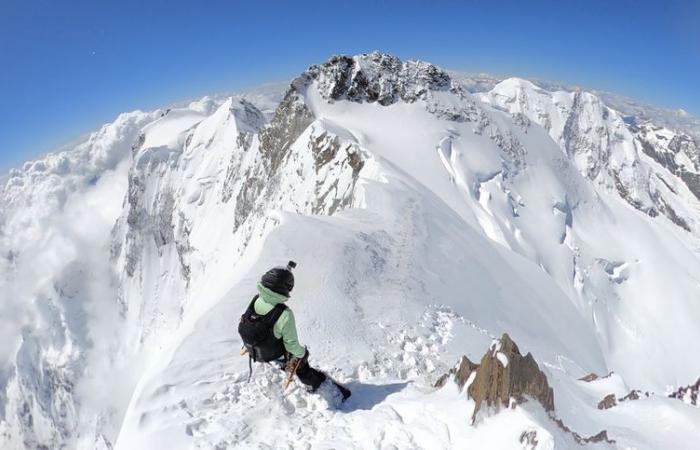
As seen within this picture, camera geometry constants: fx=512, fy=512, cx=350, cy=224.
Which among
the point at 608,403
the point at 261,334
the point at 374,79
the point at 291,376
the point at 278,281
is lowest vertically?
the point at 608,403

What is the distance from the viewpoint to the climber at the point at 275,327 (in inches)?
300

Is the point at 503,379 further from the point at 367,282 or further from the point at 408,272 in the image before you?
the point at 408,272

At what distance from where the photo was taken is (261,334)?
7.71 m

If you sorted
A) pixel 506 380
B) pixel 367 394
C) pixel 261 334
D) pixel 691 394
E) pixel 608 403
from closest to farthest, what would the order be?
pixel 506 380 → pixel 261 334 → pixel 367 394 → pixel 691 394 → pixel 608 403

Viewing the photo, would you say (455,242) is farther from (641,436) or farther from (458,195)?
(458,195)

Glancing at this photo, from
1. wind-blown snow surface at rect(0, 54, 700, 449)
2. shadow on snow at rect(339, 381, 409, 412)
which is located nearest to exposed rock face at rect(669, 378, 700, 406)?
wind-blown snow surface at rect(0, 54, 700, 449)

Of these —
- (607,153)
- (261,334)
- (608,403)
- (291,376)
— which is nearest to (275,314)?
(261,334)

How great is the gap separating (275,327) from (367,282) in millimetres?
6540

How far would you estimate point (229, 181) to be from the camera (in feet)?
241

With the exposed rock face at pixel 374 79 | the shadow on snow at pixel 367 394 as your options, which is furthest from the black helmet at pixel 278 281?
the exposed rock face at pixel 374 79

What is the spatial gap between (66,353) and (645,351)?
397ft

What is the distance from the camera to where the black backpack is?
302 inches

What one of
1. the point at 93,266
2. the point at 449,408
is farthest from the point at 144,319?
the point at 449,408

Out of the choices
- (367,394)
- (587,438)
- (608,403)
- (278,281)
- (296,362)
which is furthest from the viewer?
(608,403)
